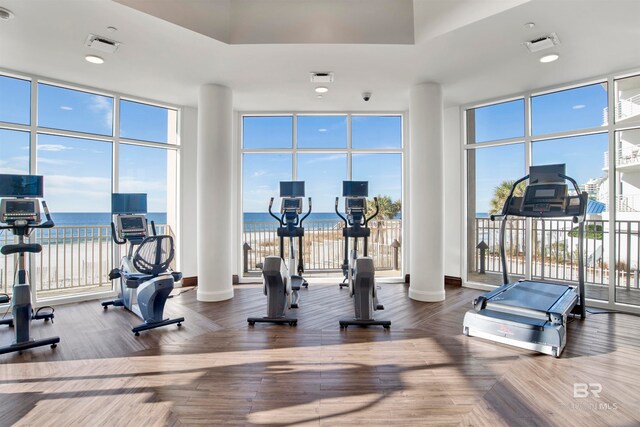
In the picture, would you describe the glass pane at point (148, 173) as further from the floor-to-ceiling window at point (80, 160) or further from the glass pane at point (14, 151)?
the glass pane at point (14, 151)

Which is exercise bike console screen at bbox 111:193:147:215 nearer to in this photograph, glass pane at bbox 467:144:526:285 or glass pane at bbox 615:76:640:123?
glass pane at bbox 467:144:526:285

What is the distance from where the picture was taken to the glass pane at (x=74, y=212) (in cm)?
493

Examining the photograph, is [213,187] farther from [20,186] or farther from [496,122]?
[496,122]

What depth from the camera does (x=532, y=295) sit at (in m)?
3.90

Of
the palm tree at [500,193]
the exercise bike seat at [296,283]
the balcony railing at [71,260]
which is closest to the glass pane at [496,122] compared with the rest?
the palm tree at [500,193]

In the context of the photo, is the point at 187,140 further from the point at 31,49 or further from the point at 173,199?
the point at 31,49

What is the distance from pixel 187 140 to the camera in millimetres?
5910

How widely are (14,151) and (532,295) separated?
7.49 m

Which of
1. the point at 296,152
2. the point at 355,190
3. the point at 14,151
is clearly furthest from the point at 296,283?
the point at 14,151

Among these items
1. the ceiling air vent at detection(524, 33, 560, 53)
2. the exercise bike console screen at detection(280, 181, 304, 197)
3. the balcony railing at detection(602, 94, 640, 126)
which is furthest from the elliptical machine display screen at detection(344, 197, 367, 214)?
the balcony railing at detection(602, 94, 640, 126)

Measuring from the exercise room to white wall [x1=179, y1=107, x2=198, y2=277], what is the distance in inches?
1.5

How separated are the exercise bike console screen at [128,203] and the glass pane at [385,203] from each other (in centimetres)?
377

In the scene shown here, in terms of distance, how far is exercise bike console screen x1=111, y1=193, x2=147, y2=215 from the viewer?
4.46 m

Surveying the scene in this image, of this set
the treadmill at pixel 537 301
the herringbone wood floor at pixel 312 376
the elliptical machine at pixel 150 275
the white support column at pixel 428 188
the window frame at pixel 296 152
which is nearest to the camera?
the herringbone wood floor at pixel 312 376
